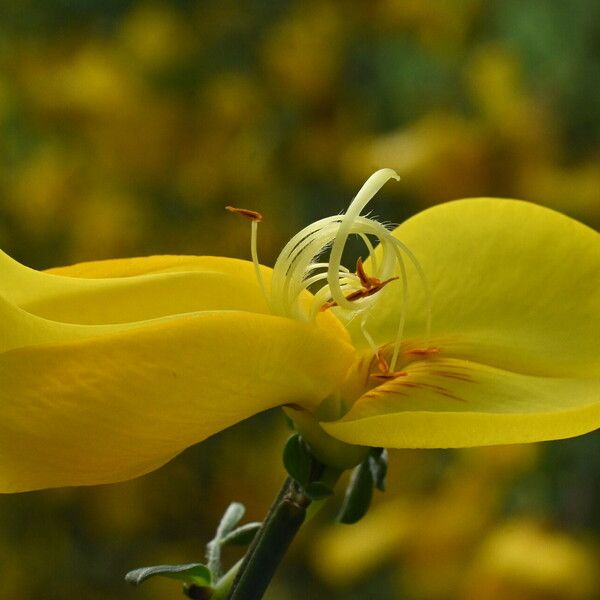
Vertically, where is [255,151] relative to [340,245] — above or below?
below

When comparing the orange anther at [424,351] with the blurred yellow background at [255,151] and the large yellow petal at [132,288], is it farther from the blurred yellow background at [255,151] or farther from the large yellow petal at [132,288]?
the blurred yellow background at [255,151]

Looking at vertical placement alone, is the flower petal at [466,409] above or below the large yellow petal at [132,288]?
below

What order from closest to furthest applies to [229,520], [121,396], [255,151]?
[121,396]
[229,520]
[255,151]

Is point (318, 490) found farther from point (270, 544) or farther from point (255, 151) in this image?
point (255, 151)

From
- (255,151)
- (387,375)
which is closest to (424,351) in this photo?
(387,375)

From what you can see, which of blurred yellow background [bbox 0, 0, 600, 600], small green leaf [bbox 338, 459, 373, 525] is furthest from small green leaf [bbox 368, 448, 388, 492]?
blurred yellow background [bbox 0, 0, 600, 600]

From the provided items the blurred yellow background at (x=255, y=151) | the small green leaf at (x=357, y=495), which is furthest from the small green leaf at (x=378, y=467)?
the blurred yellow background at (x=255, y=151)
